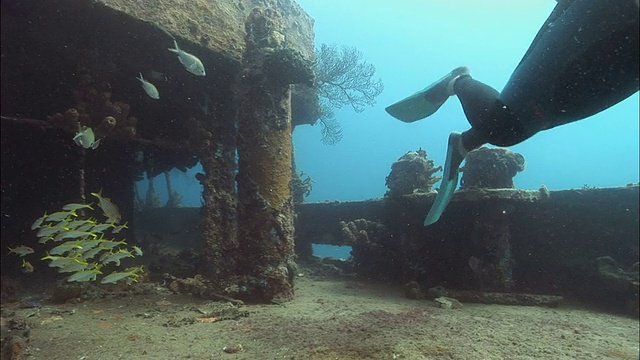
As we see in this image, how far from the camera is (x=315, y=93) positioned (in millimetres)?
12844

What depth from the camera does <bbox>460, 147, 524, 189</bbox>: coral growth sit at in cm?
755

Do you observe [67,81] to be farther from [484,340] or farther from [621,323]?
[621,323]

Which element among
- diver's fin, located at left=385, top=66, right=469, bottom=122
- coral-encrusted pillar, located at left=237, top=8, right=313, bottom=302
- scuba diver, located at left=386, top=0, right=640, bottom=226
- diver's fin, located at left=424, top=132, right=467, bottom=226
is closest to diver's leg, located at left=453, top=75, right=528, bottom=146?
scuba diver, located at left=386, top=0, right=640, bottom=226

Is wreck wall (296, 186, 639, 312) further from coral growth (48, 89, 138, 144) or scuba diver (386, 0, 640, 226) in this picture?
coral growth (48, 89, 138, 144)

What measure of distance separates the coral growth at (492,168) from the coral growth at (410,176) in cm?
130

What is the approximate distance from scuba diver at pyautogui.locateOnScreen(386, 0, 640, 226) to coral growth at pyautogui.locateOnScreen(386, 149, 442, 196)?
170 inches

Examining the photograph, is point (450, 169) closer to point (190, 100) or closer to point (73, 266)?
point (73, 266)

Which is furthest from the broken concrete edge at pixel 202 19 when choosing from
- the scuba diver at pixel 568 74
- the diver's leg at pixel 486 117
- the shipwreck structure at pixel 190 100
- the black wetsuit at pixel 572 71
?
the black wetsuit at pixel 572 71

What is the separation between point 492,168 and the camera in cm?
755

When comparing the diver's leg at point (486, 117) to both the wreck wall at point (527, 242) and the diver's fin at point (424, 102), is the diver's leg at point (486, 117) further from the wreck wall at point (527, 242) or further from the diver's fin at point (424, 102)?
the wreck wall at point (527, 242)

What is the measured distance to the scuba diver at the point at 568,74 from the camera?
2711 mm

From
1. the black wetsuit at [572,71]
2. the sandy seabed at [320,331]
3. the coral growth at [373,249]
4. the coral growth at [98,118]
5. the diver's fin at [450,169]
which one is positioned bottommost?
the sandy seabed at [320,331]

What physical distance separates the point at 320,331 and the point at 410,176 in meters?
5.35

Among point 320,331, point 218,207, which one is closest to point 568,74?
point 320,331
